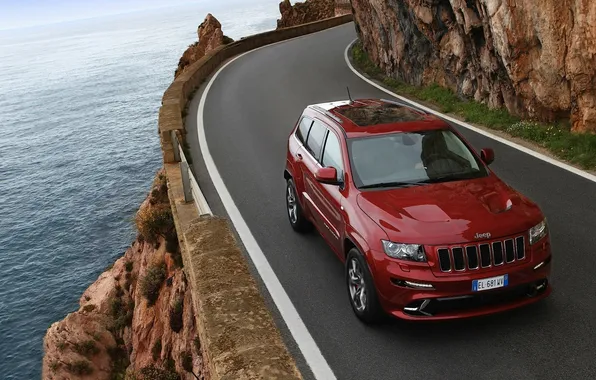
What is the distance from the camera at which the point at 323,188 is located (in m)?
7.20

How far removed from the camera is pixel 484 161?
7.01 m

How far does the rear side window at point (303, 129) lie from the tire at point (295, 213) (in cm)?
62

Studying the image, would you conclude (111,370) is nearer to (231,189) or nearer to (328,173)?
(231,189)

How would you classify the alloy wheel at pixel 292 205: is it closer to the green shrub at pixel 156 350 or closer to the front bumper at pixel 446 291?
the front bumper at pixel 446 291

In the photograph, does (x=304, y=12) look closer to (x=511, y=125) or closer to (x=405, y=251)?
(x=511, y=125)

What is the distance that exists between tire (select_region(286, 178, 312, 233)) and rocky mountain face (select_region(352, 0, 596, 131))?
611cm

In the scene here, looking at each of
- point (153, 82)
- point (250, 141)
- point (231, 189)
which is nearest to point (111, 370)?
point (250, 141)

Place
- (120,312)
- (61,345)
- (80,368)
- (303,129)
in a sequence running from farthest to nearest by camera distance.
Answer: (61,345)
(80,368)
(120,312)
(303,129)

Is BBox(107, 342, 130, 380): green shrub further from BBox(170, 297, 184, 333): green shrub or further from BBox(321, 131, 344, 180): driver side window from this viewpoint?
BBox(321, 131, 344, 180): driver side window

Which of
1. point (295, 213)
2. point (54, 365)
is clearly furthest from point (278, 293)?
point (54, 365)

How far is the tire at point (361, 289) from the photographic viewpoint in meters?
5.83

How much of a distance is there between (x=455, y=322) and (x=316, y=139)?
9.65 ft

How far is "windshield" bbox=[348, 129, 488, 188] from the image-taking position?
259 inches

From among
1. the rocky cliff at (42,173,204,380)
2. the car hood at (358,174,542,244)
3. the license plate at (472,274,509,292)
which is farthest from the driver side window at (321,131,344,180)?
the rocky cliff at (42,173,204,380)
